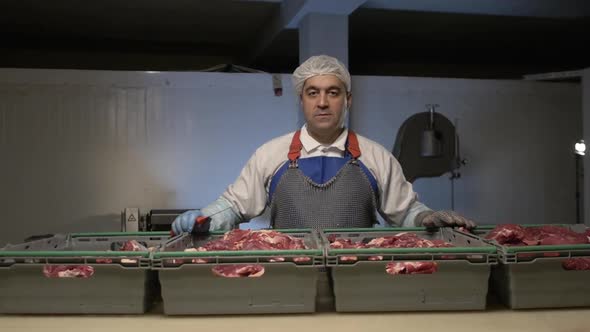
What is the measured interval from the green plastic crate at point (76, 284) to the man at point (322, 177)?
2.73 ft

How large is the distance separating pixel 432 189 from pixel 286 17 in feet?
5.33

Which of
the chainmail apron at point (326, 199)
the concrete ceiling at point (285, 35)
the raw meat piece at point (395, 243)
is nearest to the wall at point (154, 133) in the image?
the concrete ceiling at point (285, 35)

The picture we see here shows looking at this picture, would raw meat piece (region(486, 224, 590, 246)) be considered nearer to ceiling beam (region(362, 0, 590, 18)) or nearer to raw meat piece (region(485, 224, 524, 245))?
raw meat piece (region(485, 224, 524, 245))

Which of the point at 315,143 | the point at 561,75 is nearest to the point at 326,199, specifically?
the point at 315,143

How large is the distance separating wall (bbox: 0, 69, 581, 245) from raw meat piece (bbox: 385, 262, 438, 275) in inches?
97.7

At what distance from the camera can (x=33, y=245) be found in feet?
4.40

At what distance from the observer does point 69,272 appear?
113cm

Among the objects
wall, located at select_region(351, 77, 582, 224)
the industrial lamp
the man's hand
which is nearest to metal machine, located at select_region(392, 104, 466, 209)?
wall, located at select_region(351, 77, 582, 224)

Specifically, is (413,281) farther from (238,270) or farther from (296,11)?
(296,11)

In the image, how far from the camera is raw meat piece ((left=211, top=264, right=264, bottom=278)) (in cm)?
111

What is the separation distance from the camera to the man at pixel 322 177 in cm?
206

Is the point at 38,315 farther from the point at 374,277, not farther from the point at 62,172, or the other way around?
the point at 62,172

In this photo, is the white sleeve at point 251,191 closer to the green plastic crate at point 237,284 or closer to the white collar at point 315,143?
the white collar at point 315,143

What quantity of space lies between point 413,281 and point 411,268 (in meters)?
0.03
